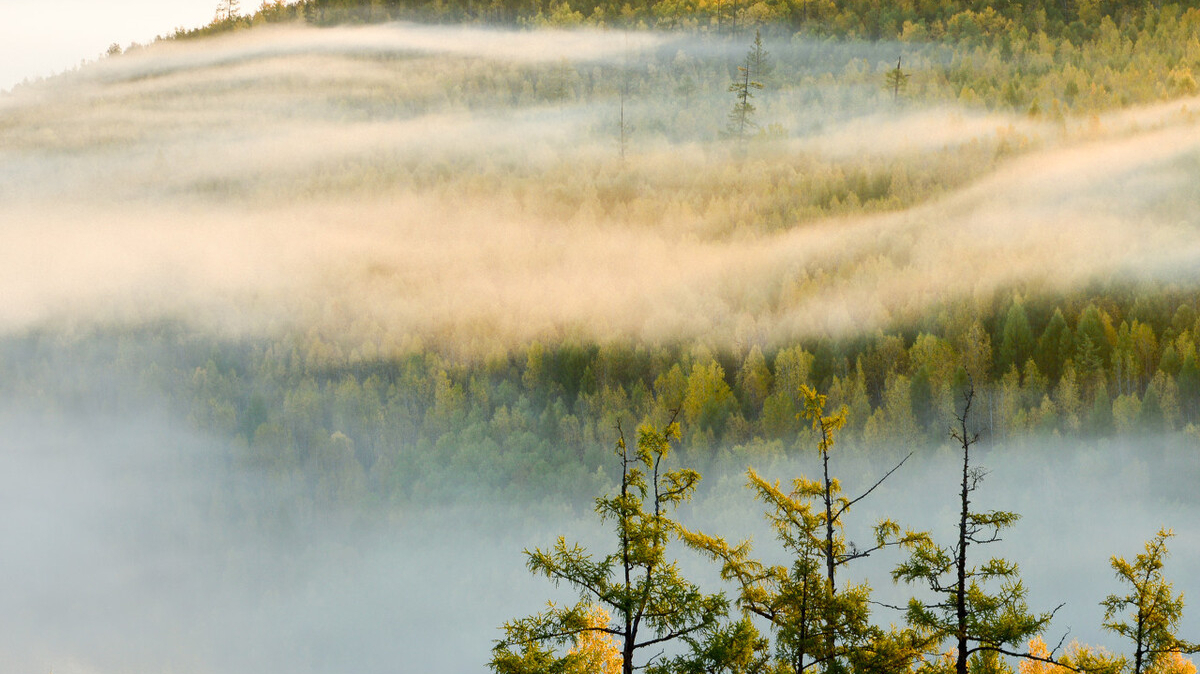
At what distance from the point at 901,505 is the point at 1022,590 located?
123 metres

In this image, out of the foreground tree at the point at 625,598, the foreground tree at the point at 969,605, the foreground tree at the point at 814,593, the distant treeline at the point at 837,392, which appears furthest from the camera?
the distant treeline at the point at 837,392

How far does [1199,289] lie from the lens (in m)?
180

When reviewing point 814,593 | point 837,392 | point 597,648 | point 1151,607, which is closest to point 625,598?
point 814,593

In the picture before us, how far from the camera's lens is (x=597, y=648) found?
46.5 metres

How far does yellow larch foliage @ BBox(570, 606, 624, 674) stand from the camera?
27783mm

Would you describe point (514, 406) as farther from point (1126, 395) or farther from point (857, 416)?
point (1126, 395)

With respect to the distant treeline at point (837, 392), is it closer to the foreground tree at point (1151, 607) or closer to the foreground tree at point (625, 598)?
the foreground tree at point (1151, 607)

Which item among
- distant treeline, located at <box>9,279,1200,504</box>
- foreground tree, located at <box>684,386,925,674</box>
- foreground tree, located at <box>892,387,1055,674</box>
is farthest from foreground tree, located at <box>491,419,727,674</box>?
distant treeline, located at <box>9,279,1200,504</box>

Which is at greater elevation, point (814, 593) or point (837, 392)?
point (837, 392)

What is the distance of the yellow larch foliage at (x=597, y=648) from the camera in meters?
27.8

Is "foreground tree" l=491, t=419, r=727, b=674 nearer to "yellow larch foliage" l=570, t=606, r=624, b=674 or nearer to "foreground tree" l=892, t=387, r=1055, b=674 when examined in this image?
"yellow larch foliage" l=570, t=606, r=624, b=674

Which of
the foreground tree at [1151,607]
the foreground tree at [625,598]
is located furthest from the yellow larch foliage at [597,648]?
the foreground tree at [1151,607]

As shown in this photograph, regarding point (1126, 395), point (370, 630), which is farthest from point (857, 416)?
point (370, 630)

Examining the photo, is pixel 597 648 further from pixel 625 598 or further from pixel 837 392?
pixel 837 392
